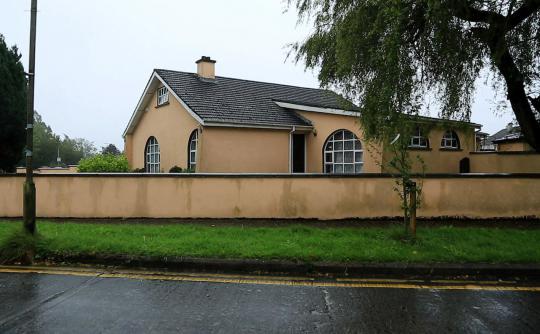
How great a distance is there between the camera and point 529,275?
6.35 meters

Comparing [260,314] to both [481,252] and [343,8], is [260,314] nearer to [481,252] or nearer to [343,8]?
[481,252]

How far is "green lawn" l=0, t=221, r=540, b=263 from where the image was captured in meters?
6.88

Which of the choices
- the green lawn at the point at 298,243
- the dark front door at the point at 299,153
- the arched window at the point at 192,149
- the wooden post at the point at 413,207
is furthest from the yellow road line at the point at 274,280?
the dark front door at the point at 299,153

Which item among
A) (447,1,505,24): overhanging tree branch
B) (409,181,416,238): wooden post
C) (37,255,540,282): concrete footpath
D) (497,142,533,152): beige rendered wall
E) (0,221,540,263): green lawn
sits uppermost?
(447,1,505,24): overhanging tree branch

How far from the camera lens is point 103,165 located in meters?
17.7

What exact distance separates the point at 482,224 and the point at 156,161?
15.4 metres

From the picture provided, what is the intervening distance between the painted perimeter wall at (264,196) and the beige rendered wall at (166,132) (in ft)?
21.1

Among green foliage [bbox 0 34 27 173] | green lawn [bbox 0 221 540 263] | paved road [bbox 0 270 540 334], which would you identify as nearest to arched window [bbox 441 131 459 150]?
green lawn [bbox 0 221 540 263]

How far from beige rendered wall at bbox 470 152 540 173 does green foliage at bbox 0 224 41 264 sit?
18.5 m

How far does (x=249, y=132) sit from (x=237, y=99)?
245 centimetres

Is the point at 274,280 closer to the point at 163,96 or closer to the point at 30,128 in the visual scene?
the point at 30,128

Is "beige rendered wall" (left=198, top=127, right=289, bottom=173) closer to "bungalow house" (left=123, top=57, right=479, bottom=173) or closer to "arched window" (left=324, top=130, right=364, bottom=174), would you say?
"bungalow house" (left=123, top=57, right=479, bottom=173)

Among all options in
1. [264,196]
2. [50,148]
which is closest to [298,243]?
[264,196]

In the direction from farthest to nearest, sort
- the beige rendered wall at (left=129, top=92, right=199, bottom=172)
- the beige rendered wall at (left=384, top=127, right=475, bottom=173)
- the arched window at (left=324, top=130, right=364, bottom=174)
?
the beige rendered wall at (left=384, top=127, right=475, bottom=173) < the beige rendered wall at (left=129, top=92, right=199, bottom=172) < the arched window at (left=324, top=130, right=364, bottom=174)
